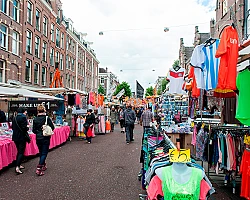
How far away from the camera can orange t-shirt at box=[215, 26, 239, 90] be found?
357 cm

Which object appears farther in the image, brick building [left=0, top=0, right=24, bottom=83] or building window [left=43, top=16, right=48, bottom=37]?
building window [left=43, top=16, right=48, bottom=37]

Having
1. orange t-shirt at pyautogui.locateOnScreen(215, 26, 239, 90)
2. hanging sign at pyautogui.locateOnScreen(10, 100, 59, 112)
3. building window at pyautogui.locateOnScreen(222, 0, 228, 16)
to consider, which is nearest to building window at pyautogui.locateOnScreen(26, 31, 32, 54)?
hanging sign at pyautogui.locateOnScreen(10, 100, 59, 112)

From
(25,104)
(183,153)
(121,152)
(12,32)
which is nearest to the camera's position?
(183,153)

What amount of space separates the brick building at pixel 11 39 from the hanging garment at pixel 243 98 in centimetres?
1824

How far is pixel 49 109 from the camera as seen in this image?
1146cm

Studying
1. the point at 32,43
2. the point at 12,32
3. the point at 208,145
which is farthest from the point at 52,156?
the point at 32,43

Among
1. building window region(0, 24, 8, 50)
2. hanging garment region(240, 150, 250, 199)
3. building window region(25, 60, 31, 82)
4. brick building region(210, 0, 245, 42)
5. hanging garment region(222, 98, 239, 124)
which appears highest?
brick building region(210, 0, 245, 42)

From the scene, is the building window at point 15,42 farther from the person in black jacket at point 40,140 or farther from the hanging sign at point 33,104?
the person in black jacket at point 40,140

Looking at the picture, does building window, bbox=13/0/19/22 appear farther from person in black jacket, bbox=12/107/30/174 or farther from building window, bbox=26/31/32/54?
person in black jacket, bbox=12/107/30/174

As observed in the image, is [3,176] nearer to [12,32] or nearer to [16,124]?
[16,124]

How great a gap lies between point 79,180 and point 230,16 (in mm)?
16473

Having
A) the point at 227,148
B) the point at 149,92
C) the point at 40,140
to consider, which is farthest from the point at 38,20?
the point at 149,92

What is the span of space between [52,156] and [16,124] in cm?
268

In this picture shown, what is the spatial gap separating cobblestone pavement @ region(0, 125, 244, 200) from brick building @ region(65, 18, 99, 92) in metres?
28.6
